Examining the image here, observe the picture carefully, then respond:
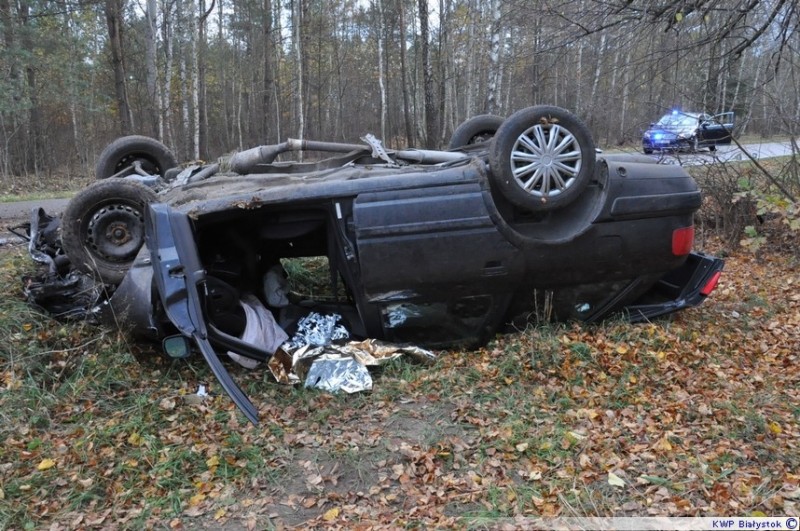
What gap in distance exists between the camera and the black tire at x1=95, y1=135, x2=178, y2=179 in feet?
20.0

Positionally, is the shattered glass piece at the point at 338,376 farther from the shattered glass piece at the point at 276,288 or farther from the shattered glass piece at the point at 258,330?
the shattered glass piece at the point at 276,288

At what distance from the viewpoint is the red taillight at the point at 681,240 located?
418 centimetres

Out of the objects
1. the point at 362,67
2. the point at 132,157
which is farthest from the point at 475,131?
the point at 362,67

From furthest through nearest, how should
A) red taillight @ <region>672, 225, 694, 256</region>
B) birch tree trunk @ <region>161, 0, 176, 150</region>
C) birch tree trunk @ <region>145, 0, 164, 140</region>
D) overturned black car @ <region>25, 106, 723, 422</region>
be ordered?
birch tree trunk @ <region>161, 0, 176, 150</region> → birch tree trunk @ <region>145, 0, 164, 140</region> → red taillight @ <region>672, 225, 694, 256</region> → overturned black car @ <region>25, 106, 723, 422</region>

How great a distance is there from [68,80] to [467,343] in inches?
845

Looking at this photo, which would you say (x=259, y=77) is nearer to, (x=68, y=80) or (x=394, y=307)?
(x=68, y=80)

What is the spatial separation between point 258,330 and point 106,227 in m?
1.42

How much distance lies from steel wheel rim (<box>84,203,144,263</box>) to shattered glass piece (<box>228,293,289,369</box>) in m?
0.92

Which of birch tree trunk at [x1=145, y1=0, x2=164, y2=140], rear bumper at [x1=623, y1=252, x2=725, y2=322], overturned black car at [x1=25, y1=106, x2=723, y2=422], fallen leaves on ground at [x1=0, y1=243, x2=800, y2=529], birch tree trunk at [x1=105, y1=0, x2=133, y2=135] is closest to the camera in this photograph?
fallen leaves on ground at [x1=0, y1=243, x2=800, y2=529]

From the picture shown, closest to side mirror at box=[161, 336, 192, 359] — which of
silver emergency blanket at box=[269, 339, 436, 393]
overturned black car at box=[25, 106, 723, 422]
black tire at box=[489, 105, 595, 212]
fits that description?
overturned black car at box=[25, 106, 723, 422]

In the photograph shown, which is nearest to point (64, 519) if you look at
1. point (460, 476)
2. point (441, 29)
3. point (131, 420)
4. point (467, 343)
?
point (131, 420)

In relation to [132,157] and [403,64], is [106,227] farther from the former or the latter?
[403,64]

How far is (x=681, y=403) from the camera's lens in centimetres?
356

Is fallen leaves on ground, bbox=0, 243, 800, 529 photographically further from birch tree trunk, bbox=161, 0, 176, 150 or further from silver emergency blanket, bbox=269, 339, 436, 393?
birch tree trunk, bbox=161, 0, 176, 150
